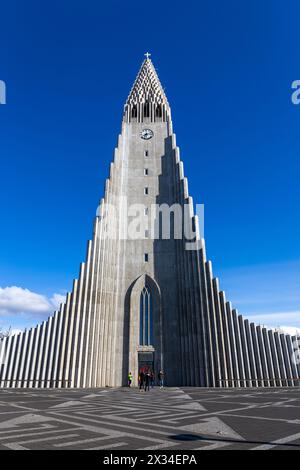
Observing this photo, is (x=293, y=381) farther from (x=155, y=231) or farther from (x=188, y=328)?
(x=155, y=231)

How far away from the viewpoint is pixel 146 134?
44938mm

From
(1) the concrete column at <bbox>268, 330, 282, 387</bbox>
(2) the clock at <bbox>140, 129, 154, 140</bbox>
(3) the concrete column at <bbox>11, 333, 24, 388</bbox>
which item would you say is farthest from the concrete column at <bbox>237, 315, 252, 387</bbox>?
(2) the clock at <bbox>140, 129, 154, 140</bbox>

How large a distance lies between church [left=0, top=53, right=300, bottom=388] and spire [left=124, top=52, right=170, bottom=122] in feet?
33.3

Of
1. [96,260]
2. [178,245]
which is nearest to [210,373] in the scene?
[178,245]

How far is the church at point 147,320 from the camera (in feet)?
100

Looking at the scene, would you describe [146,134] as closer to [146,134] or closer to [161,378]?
[146,134]

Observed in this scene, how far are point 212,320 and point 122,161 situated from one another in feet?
75.7

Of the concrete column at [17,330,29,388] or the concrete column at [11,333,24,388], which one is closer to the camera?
the concrete column at [17,330,29,388]

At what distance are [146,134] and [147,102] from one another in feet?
22.4

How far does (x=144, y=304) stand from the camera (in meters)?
35.6

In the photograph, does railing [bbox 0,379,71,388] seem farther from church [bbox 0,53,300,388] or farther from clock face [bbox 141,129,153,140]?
clock face [bbox 141,129,153,140]

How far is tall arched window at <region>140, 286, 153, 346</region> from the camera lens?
34375mm

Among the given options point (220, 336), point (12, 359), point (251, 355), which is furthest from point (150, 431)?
point (12, 359)

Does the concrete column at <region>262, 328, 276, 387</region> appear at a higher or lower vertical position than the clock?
lower
